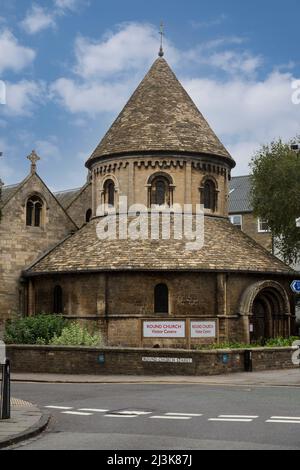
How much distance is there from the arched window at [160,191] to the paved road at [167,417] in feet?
57.3

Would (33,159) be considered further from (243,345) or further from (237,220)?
(237,220)

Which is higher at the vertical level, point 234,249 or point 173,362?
point 234,249

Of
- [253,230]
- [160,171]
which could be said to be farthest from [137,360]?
[253,230]

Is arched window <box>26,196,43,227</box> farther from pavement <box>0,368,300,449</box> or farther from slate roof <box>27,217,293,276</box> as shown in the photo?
pavement <box>0,368,300,449</box>

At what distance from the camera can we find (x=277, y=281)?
37594 millimetres

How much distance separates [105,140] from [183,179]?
5.45 meters

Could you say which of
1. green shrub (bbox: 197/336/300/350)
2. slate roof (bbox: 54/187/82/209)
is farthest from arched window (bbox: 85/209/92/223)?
green shrub (bbox: 197/336/300/350)

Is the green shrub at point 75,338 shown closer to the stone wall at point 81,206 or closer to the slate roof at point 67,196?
the stone wall at point 81,206

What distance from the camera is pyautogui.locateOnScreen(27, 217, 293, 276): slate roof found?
34.3 meters

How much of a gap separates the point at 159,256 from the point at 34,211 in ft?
30.9

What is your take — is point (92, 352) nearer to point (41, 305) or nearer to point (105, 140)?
point (41, 305)

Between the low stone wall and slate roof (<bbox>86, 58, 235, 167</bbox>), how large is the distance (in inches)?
549

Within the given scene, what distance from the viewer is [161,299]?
34.8 meters
